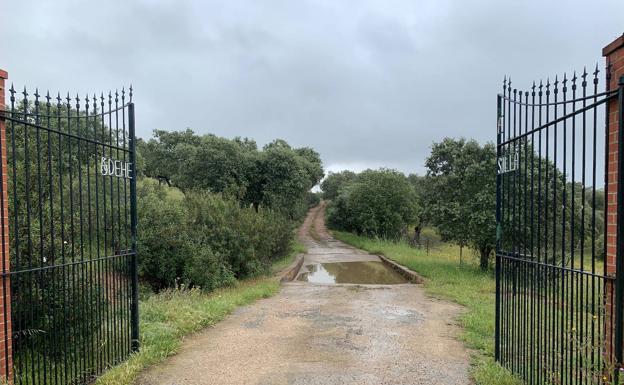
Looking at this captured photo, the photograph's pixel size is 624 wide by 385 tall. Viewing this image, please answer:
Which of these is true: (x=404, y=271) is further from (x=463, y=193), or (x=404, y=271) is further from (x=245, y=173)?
(x=245, y=173)

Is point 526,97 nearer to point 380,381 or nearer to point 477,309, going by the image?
point 380,381

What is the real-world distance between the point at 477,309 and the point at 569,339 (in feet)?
15.0

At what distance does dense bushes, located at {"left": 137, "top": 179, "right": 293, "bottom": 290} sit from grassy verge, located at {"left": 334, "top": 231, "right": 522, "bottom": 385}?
474 cm

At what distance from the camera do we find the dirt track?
14.4ft

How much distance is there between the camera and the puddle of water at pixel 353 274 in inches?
522

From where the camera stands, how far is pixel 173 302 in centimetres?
692

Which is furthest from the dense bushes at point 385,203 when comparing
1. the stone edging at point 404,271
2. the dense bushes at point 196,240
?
the dense bushes at point 196,240

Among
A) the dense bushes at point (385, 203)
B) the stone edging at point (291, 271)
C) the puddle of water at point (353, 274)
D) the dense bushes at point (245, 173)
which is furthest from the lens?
the dense bushes at point (385, 203)

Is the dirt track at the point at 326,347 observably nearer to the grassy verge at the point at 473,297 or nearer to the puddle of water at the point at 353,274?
the grassy verge at the point at 473,297

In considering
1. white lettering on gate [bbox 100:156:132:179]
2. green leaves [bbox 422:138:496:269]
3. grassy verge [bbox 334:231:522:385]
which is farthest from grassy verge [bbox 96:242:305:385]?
green leaves [bbox 422:138:496:269]

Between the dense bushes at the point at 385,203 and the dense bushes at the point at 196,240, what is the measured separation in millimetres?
12424

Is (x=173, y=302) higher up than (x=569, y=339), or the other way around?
(x=569, y=339)

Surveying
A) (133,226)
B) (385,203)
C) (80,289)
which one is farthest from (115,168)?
(385,203)

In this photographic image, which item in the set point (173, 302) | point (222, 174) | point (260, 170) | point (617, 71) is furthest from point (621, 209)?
point (260, 170)
